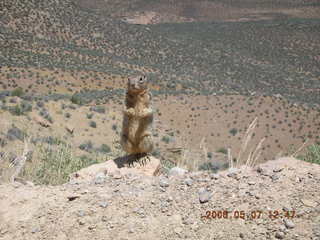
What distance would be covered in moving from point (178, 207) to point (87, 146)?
46.1ft

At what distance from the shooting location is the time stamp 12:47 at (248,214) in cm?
417

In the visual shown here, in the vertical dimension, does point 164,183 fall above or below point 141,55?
below

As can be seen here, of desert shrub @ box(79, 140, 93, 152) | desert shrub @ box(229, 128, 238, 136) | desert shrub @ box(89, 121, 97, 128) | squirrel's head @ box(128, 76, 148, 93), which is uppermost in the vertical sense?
squirrel's head @ box(128, 76, 148, 93)

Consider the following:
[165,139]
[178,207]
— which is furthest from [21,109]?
[178,207]

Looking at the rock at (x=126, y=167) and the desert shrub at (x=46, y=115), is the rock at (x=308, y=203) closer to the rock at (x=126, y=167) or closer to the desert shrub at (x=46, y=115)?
the rock at (x=126, y=167)

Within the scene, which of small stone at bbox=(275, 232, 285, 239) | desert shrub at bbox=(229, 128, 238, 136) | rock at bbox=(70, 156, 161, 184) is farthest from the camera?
desert shrub at bbox=(229, 128, 238, 136)

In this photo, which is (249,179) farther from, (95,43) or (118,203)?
(95,43)

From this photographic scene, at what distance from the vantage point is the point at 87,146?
18.3 m

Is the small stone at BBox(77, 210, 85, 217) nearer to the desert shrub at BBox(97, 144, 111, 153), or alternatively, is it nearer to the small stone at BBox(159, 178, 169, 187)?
the small stone at BBox(159, 178, 169, 187)

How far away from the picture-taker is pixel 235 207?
4.41 meters

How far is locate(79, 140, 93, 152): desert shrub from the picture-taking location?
57.4 feet

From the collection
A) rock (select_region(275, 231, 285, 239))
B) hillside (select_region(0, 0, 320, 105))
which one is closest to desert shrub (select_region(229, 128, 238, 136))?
hillside (select_region(0, 0, 320, 105))

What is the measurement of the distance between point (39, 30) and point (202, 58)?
19482 mm

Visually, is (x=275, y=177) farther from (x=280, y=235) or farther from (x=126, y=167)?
(x=126, y=167)
